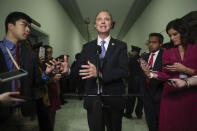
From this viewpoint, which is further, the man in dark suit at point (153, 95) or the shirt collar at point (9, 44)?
the man in dark suit at point (153, 95)

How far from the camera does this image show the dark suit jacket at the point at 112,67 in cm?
132

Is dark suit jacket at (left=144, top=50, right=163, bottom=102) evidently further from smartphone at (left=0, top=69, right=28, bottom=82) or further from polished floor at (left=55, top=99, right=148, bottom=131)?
smartphone at (left=0, top=69, right=28, bottom=82)

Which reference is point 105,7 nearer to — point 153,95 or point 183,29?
point 153,95

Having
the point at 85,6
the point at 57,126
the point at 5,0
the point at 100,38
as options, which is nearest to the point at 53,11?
the point at 85,6

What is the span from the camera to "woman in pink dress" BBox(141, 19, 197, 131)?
58.4 inches

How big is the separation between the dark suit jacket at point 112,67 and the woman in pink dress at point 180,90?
319 millimetres

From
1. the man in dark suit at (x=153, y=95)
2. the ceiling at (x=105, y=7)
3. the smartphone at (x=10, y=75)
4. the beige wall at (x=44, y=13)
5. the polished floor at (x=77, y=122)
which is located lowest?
the polished floor at (x=77, y=122)

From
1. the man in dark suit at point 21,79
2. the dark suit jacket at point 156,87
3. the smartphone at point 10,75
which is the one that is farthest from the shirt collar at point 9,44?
the dark suit jacket at point 156,87

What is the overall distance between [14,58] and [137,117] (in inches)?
117

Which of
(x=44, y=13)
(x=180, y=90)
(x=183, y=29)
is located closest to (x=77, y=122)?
(x=180, y=90)

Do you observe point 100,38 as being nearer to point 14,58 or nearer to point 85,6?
point 14,58

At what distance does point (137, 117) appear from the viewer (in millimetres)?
3688

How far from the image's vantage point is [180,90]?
155 cm

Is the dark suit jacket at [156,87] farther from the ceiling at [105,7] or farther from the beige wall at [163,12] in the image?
the ceiling at [105,7]
